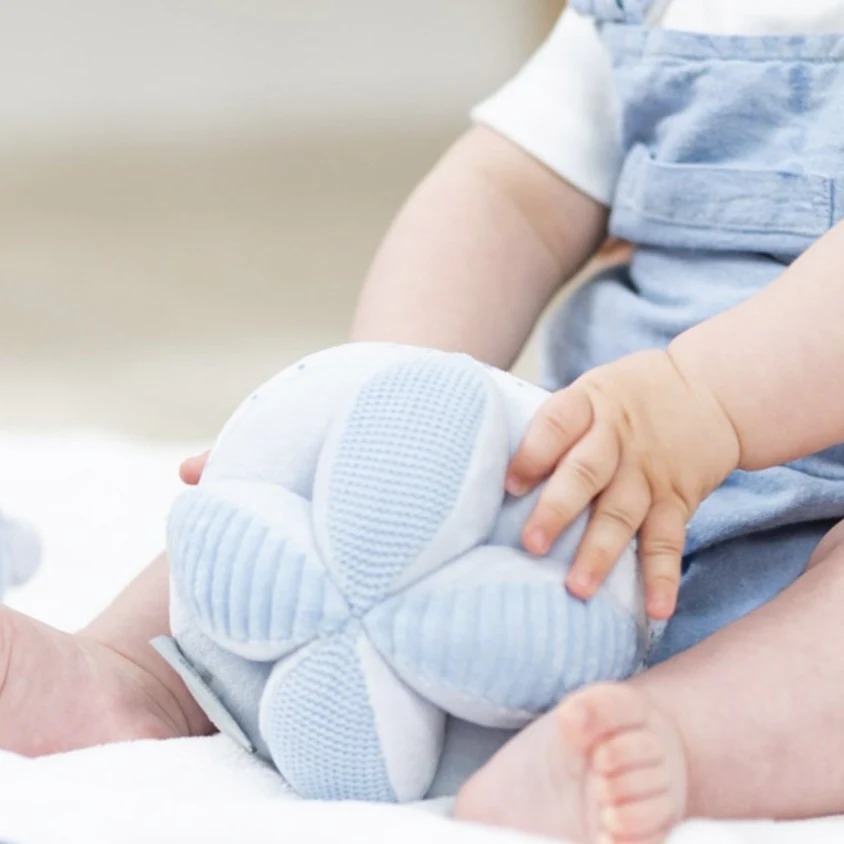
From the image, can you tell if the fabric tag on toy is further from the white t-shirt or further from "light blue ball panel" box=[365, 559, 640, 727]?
the white t-shirt

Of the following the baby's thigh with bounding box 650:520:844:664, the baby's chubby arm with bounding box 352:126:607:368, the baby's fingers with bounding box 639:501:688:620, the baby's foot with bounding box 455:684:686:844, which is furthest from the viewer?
the baby's chubby arm with bounding box 352:126:607:368

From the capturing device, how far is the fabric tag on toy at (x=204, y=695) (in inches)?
20.1

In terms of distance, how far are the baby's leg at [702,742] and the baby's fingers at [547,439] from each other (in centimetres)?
8

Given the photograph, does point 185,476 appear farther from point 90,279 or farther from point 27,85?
point 27,85

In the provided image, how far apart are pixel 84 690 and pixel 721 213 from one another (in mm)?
383

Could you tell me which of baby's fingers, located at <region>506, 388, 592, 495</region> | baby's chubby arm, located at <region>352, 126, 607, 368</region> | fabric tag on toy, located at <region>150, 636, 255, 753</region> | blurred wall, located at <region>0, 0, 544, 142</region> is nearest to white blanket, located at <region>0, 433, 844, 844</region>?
fabric tag on toy, located at <region>150, 636, 255, 753</region>

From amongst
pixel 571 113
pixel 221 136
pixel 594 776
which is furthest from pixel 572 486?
pixel 221 136

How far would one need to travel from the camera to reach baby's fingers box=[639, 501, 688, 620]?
19.3 inches

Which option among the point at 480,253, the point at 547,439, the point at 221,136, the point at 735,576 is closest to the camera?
the point at 547,439

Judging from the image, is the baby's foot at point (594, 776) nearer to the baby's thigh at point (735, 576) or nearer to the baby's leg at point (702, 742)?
the baby's leg at point (702, 742)

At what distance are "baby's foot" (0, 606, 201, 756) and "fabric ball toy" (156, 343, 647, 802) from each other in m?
0.08

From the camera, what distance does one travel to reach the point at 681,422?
0.53 meters

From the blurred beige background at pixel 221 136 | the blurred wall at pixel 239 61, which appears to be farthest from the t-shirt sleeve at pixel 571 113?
the blurred wall at pixel 239 61

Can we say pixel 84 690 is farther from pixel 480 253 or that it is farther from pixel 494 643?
pixel 480 253
